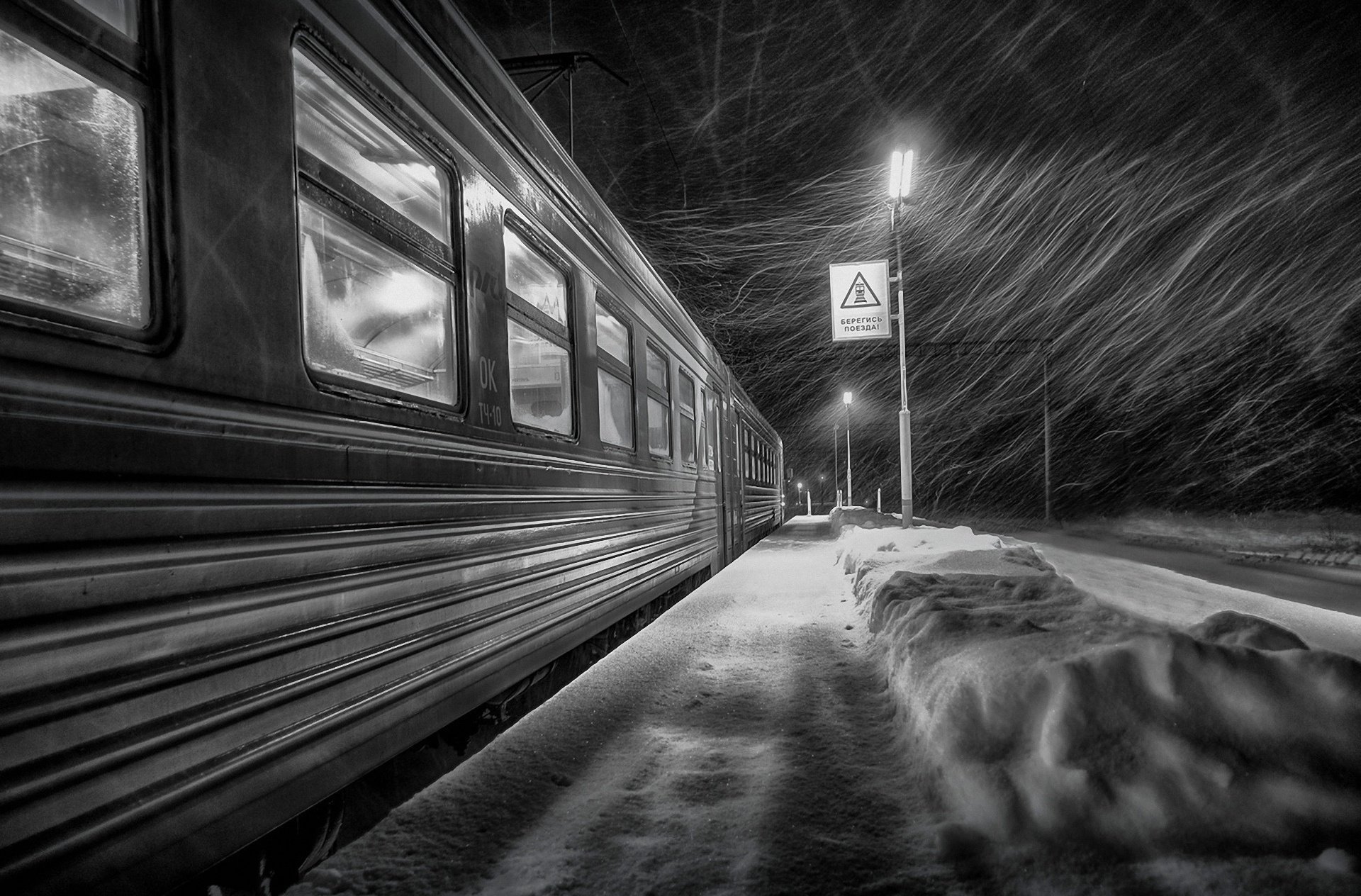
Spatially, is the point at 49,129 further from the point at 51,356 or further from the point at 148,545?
the point at 148,545

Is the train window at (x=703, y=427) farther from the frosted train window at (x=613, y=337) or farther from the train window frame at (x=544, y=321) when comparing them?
the train window frame at (x=544, y=321)

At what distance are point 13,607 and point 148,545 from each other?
0.27 metres

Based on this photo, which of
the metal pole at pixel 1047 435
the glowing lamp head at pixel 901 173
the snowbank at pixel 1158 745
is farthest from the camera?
the metal pole at pixel 1047 435

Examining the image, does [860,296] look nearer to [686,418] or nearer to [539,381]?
[686,418]

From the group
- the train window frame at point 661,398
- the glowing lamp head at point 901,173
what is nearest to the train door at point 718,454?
the train window frame at point 661,398

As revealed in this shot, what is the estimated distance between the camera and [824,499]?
287ft

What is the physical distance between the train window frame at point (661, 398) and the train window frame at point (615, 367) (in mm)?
358

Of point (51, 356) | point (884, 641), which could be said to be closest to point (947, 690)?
point (884, 641)

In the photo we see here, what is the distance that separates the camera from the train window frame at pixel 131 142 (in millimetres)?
1362

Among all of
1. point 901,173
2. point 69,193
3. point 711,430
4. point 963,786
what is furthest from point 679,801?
point 901,173

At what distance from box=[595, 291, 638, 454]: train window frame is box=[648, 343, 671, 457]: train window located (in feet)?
1.67

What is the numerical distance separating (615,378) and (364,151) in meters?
2.38

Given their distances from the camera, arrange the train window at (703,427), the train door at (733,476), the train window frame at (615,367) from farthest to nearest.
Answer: the train door at (733,476)
the train window at (703,427)
the train window frame at (615,367)

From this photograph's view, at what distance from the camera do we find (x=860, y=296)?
42.3ft
